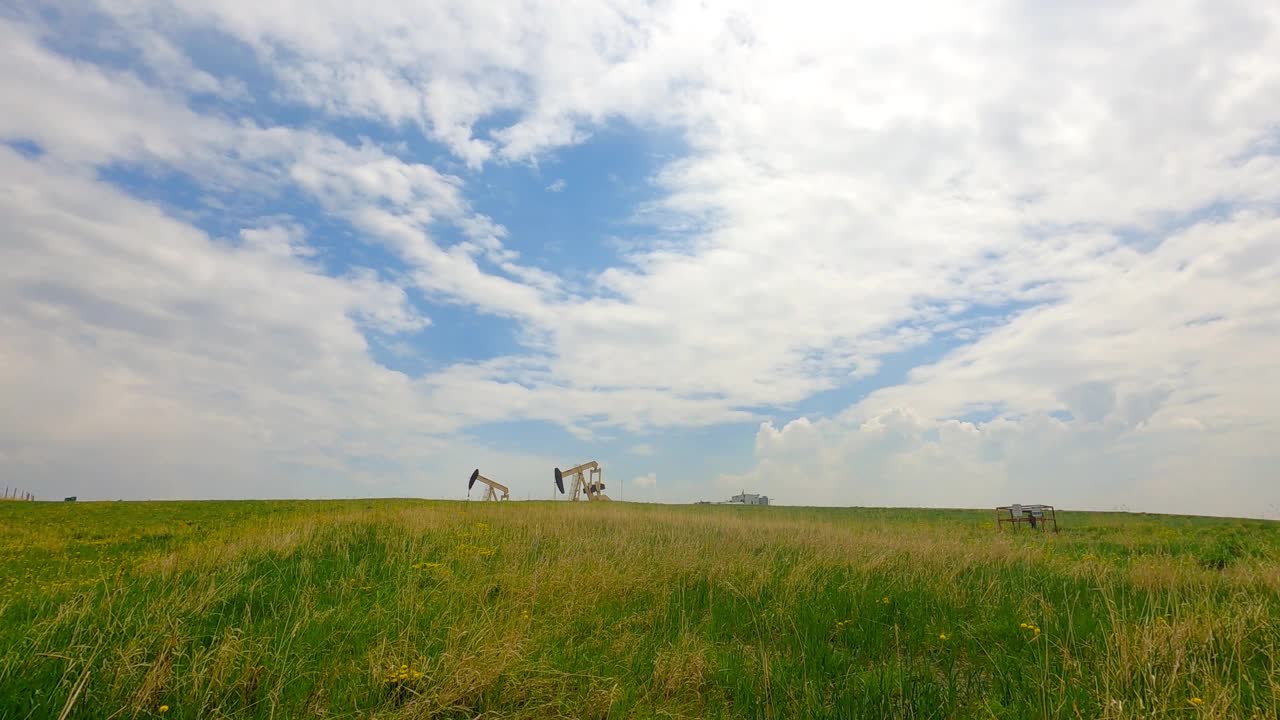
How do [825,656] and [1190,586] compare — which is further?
[1190,586]

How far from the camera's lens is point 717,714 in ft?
18.0

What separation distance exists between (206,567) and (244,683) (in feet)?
16.3

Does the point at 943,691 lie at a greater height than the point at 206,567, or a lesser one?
lesser

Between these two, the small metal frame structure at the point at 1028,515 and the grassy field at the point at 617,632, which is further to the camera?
the small metal frame structure at the point at 1028,515

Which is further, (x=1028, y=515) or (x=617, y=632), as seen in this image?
(x=1028, y=515)

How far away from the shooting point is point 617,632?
742 cm

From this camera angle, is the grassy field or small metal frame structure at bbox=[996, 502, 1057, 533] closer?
the grassy field

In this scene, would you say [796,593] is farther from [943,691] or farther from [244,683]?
[244,683]

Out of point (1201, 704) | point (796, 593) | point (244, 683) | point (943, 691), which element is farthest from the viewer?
point (796, 593)

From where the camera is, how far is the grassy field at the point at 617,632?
5.30 meters


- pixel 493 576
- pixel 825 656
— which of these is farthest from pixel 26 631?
pixel 825 656

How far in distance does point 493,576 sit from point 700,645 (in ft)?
12.2

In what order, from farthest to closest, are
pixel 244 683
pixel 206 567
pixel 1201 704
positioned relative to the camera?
pixel 206 567 < pixel 244 683 < pixel 1201 704

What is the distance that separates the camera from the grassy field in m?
5.30
